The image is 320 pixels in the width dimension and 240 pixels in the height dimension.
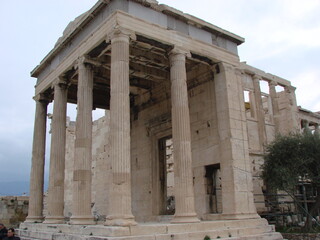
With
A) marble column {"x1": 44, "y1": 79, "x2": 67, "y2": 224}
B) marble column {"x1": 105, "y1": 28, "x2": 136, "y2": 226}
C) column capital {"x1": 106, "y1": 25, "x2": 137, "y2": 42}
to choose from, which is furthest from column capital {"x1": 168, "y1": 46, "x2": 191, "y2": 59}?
marble column {"x1": 44, "y1": 79, "x2": 67, "y2": 224}

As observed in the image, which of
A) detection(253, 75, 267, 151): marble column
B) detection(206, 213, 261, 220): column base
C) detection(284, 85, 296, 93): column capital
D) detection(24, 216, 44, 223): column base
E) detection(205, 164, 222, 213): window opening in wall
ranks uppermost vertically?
detection(284, 85, 296, 93): column capital

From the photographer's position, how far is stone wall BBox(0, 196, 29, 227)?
23.5 meters

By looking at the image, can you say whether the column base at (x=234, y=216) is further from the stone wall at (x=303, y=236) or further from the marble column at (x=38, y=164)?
the marble column at (x=38, y=164)

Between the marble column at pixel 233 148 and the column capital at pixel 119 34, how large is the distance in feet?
15.4

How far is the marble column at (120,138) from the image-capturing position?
1101 cm

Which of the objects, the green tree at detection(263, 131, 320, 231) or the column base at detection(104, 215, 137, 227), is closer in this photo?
the column base at detection(104, 215, 137, 227)

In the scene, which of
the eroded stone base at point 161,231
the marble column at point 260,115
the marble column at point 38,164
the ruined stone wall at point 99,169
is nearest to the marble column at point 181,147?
the eroded stone base at point 161,231

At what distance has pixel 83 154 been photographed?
1367 cm

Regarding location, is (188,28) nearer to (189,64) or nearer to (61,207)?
(189,64)

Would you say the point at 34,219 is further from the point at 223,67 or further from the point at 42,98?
the point at 223,67

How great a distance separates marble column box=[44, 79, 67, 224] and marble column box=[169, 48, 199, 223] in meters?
5.50

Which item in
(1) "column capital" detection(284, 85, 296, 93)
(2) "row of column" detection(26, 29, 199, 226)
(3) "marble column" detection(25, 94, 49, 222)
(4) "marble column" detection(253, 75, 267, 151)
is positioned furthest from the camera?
(1) "column capital" detection(284, 85, 296, 93)

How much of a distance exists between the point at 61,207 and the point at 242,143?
8120 millimetres

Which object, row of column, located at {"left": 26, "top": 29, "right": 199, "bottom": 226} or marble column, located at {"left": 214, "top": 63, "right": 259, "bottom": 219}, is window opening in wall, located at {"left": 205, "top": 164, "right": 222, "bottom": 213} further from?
row of column, located at {"left": 26, "top": 29, "right": 199, "bottom": 226}
